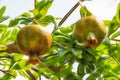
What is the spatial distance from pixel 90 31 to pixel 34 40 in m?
0.21

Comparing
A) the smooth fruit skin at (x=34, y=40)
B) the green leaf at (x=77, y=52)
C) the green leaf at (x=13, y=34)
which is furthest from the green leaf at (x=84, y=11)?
the green leaf at (x=13, y=34)

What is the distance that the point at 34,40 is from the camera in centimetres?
138

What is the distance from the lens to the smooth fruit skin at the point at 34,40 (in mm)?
1386

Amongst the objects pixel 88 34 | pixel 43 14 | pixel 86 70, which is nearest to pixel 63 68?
pixel 86 70

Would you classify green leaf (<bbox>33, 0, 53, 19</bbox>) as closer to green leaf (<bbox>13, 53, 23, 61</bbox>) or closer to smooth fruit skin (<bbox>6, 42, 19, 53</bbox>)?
smooth fruit skin (<bbox>6, 42, 19, 53</bbox>)

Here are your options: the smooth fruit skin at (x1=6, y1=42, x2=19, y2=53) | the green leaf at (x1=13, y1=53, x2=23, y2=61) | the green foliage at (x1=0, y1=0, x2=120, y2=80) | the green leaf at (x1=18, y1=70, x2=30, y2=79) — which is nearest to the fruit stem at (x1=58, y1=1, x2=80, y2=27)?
the green foliage at (x1=0, y1=0, x2=120, y2=80)

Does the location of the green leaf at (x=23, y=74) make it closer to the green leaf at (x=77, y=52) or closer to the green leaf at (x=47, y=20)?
the green leaf at (x=47, y=20)

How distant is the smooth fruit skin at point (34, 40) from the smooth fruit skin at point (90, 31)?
0.43 ft

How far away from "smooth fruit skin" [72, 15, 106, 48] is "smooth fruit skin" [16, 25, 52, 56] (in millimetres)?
132

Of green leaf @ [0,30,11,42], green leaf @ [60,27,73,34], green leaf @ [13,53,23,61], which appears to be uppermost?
green leaf @ [0,30,11,42]

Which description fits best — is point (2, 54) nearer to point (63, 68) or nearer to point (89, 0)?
point (63, 68)

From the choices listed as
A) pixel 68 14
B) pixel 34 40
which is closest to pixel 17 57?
pixel 68 14

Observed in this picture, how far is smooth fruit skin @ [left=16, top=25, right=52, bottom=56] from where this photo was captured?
1.39 m

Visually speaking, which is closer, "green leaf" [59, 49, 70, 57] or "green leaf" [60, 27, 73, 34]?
"green leaf" [59, 49, 70, 57]
